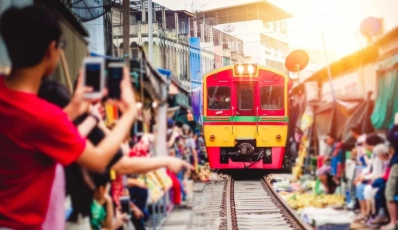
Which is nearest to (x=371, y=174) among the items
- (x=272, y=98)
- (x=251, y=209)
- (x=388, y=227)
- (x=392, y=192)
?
(x=392, y=192)

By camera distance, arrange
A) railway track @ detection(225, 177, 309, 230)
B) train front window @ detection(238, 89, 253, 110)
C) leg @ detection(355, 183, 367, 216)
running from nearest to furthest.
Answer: leg @ detection(355, 183, 367, 216) < train front window @ detection(238, 89, 253, 110) < railway track @ detection(225, 177, 309, 230)

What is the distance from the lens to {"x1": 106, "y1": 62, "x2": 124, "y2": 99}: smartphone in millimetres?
2312

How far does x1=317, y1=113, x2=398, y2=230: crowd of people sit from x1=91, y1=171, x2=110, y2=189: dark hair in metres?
1.08

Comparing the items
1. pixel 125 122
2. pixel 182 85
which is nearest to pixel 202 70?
pixel 182 85

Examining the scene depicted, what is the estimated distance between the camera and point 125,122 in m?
2.38

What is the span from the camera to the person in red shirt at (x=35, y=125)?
2305 millimetres

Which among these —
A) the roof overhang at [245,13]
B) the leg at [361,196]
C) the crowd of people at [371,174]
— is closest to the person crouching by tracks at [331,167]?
the crowd of people at [371,174]

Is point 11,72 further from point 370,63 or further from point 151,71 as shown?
point 370,63

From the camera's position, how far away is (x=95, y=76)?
228 cm

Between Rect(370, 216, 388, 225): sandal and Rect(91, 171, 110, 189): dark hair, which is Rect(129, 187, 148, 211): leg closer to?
Rect(91, 171, 110, 189): dark hair

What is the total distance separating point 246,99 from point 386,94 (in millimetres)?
1276

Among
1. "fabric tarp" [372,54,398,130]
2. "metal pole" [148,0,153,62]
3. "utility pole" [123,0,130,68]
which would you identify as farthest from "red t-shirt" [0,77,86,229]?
"fabric tarp" [372,54,398,130]

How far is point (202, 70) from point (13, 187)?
1.37m

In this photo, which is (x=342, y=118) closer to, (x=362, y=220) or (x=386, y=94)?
(x=386, y=94)
